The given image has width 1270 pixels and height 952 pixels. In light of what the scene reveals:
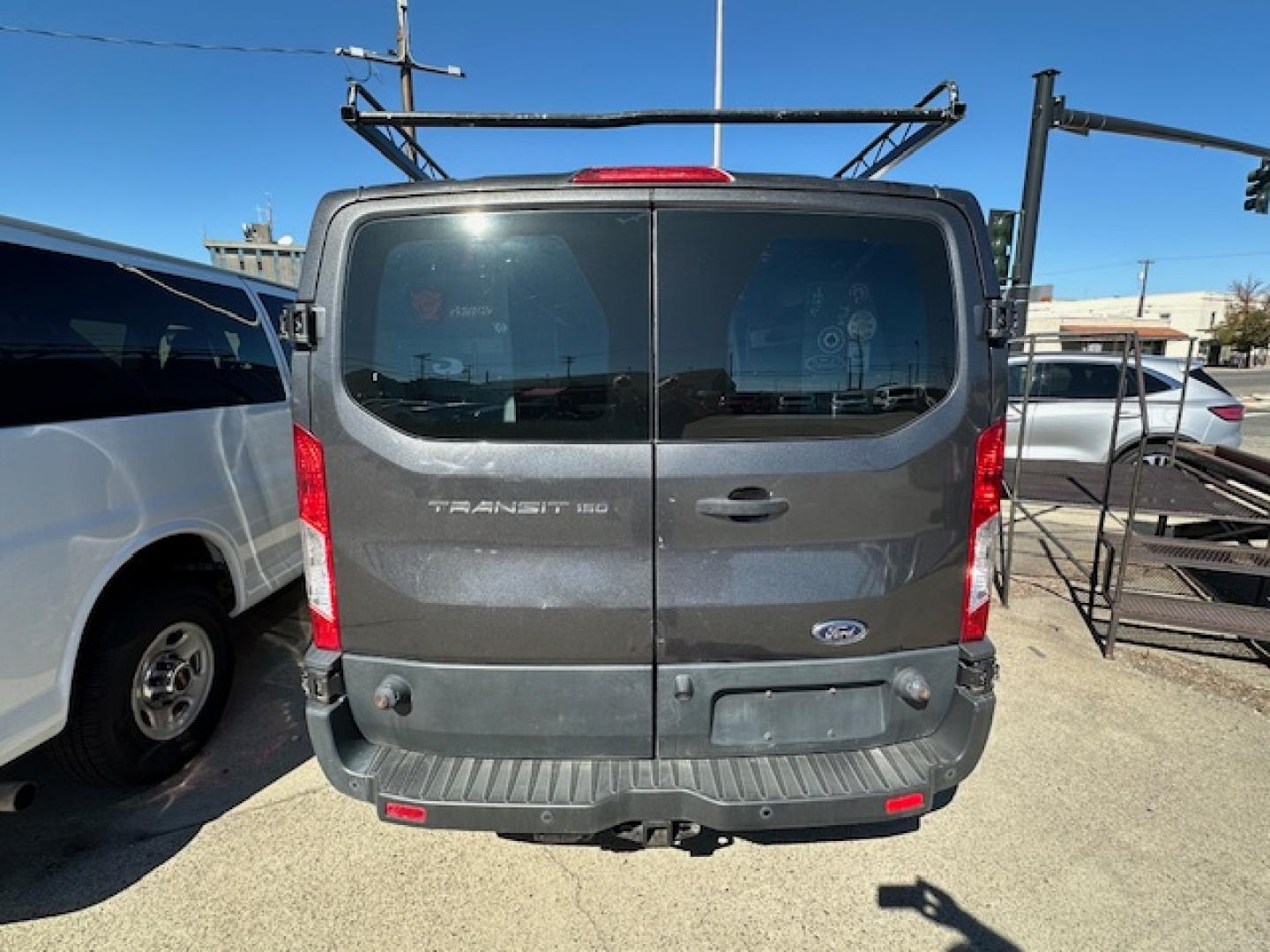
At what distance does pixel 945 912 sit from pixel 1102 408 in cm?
720

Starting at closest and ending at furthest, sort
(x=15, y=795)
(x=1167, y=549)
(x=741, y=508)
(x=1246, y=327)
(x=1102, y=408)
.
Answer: (x=741, y=508), (x=15, y=795), (x=1167, y=549), (x=1102, y=408), (x=1246, y=327)

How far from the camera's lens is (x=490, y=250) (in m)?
1.88

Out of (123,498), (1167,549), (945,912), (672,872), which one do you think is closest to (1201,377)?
(1167,549)

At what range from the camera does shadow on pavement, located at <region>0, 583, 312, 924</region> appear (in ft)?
7.47

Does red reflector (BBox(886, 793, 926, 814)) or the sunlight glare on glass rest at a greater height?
the sunlight glare on glass

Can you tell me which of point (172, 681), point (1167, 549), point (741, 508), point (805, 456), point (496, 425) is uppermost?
point (496, 425)

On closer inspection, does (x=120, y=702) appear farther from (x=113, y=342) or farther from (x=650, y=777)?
(x=650, y=777)

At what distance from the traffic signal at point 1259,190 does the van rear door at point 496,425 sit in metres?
15.0

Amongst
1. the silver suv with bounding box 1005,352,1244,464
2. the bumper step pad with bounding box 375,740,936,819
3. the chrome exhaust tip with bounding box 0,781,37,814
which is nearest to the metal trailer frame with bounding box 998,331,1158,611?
the silver suv with bounding box 1005,352,1244,464

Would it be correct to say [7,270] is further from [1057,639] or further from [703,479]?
[1057,639]

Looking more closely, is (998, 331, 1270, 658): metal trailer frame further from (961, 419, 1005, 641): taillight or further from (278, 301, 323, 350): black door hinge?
(278, 301, 323, 350): black door hinge

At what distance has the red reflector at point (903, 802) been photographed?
6.21 ft

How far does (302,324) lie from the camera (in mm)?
1880

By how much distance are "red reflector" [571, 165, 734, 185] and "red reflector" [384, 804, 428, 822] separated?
1.95 metres
